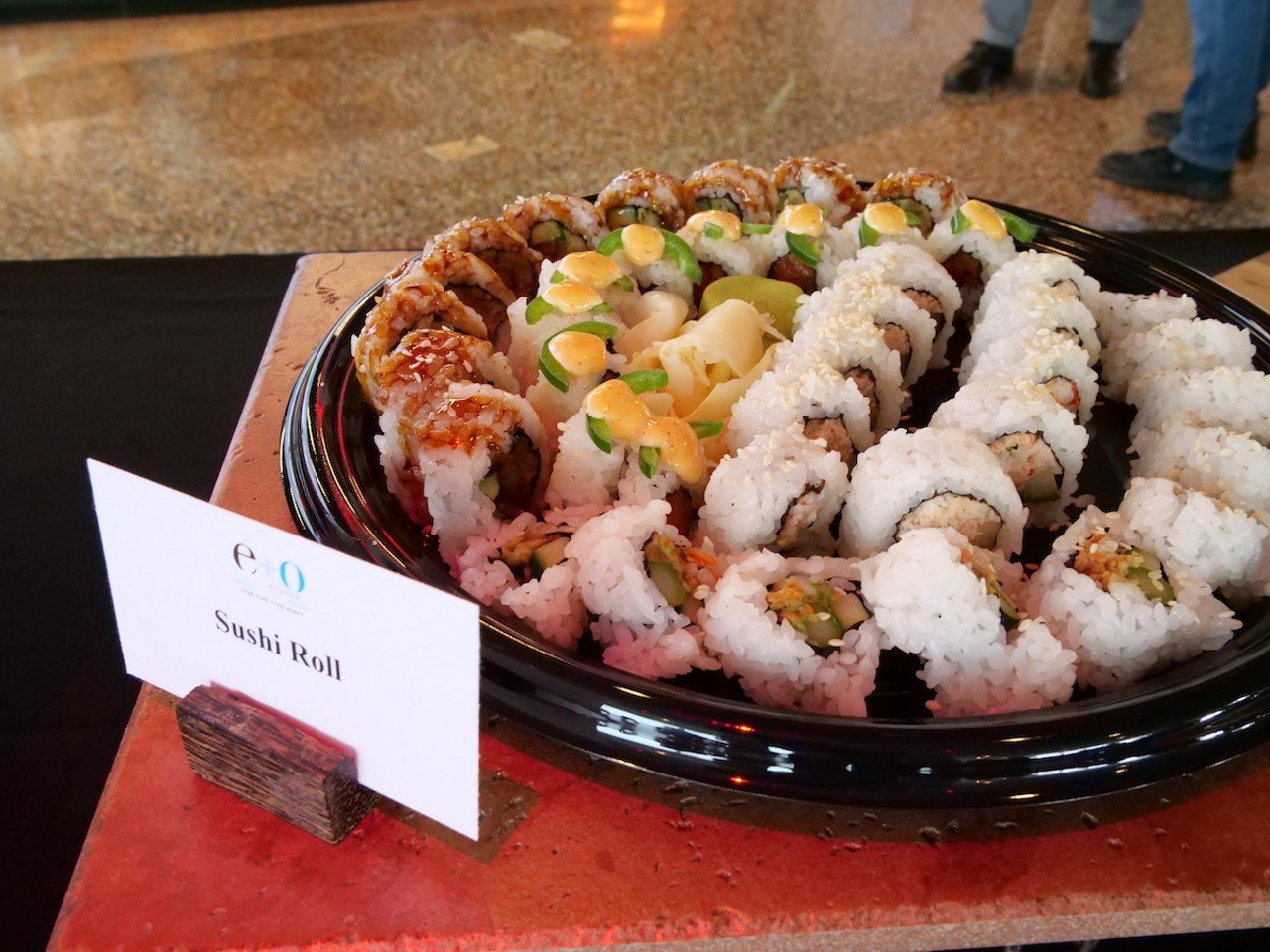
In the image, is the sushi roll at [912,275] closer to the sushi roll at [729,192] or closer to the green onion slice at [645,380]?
the sushi roll at [729,192]

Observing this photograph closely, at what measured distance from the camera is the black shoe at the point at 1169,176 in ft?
13.9

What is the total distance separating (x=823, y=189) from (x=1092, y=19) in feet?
12.5


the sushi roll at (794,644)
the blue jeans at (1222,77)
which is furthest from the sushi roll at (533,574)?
the blue jeans at (1222,77)

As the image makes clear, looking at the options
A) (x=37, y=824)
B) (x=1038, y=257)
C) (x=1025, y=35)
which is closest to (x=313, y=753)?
(x=37, y=824)

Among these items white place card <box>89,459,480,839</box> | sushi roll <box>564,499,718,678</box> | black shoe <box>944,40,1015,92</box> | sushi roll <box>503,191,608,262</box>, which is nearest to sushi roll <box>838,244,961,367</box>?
sushi roll <box>503,191,608,262</box>

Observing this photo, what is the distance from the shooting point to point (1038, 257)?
6.09ft

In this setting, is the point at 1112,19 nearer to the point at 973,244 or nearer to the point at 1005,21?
the point at 1005,21

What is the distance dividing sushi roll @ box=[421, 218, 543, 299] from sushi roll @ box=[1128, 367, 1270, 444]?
1.08 metres

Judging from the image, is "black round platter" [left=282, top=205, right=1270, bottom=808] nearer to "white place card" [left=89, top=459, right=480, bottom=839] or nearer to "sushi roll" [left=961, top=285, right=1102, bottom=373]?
"white place card" [left=89, top=459, right=480, bottom=839]

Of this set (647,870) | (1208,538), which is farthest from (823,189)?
(647,870)

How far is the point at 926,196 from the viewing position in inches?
82.0

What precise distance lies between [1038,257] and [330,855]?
1.52 metres

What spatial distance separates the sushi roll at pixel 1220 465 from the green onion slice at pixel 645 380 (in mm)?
718

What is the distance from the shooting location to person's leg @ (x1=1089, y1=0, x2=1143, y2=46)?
488cm
